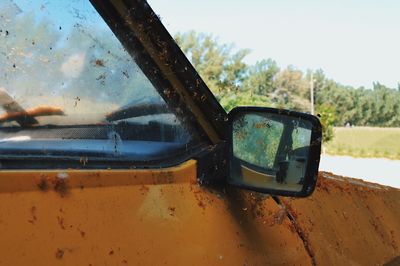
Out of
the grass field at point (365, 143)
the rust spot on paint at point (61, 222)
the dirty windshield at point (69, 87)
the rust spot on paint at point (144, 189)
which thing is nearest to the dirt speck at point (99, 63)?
the dirty windshield at point (69, 87)

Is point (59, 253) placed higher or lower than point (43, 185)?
lower

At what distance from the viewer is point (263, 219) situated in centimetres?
197

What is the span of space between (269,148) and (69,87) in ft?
2.20

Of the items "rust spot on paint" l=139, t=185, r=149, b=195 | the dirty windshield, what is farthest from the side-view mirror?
"rust spot on paint" l=139, t=185, r=149, b=195

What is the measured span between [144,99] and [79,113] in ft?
0.84

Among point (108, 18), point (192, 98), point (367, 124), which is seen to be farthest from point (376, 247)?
point (367, 124)

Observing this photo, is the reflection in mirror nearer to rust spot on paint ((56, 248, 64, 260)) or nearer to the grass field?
rust spot on paint ((56, 248, 64, 260))

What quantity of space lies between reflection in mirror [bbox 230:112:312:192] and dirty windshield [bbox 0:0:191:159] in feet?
0.76

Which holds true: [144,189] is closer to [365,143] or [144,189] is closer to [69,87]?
[69,87]

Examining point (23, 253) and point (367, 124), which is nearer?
point (23, 253)

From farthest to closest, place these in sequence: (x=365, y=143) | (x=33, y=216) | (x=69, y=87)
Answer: (x=365, y=143)
(x=69, y=87)
(x=33, y=216)

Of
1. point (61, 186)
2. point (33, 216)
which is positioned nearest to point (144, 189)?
point (61, 186)

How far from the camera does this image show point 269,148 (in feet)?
6.19

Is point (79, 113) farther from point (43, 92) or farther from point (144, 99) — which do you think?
point (144, 99)
